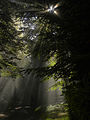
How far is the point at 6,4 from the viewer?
6402mm

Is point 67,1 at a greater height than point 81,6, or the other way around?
point 67,1

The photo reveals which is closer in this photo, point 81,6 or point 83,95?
point 83,95

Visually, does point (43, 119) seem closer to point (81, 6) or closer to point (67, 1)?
point (81, 6)

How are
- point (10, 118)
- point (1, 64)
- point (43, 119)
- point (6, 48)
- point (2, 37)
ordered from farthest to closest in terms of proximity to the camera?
point (10, 118)
point (6, 48)
point (2, 37)
point (1, 64)
point (43, 119)

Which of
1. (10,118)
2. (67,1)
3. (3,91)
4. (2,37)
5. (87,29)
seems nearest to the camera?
(87,29)

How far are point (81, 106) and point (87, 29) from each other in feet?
5.52

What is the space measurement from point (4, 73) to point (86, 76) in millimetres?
5499

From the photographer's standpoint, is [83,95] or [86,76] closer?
[83,95]

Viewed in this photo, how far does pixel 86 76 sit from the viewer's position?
2.42m

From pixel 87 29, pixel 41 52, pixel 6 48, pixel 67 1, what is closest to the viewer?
pixel 87 29

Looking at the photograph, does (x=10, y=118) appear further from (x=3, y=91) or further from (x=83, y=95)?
(x=3, y=91)

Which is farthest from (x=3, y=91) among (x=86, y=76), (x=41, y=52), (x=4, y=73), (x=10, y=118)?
(x=86, y=76)

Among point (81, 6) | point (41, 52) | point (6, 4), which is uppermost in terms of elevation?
point (6, 4)

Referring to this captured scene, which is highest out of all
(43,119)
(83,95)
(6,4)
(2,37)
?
(6,4)
